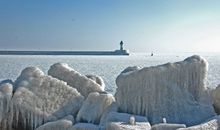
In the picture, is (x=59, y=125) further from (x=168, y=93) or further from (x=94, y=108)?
(x=168, y=93)

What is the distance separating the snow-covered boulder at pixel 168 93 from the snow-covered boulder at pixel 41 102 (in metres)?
1.68

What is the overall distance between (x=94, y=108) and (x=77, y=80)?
2.84 meters

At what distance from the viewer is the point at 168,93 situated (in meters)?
11.2

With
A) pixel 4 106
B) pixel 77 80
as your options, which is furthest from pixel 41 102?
pixel 77 80

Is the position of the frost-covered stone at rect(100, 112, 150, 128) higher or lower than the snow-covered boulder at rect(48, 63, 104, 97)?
lower

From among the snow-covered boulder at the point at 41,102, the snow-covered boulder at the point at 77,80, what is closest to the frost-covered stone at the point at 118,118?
the snow-covered boulder at the point at 41,102

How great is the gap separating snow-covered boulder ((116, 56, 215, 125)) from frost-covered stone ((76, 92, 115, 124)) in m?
0.39

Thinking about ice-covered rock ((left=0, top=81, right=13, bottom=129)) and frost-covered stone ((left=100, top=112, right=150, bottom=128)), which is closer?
frost-covered stone ((left=100, top=112, right=150, bottom=128))

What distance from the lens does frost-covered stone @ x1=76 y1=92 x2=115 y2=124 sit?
11203mm

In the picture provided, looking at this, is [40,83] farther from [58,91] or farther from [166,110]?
[166,110]

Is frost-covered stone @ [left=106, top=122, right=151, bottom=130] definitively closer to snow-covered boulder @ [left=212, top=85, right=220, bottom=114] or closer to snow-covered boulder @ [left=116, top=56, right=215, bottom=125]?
snow-covered boulder @ [left=116, top=56, right=215, bottom=125]

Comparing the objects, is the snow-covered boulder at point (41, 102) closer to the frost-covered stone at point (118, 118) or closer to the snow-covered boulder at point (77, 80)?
the snow-covered boulder at point (77, 80)

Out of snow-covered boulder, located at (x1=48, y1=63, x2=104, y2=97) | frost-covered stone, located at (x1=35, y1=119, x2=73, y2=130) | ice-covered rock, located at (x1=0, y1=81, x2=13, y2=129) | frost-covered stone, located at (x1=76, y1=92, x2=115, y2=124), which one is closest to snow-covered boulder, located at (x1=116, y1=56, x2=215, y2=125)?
frost-covered stone, located at (x1=76, y1=92, x2=115, y2=124)

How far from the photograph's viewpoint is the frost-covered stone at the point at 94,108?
36.8 ft
